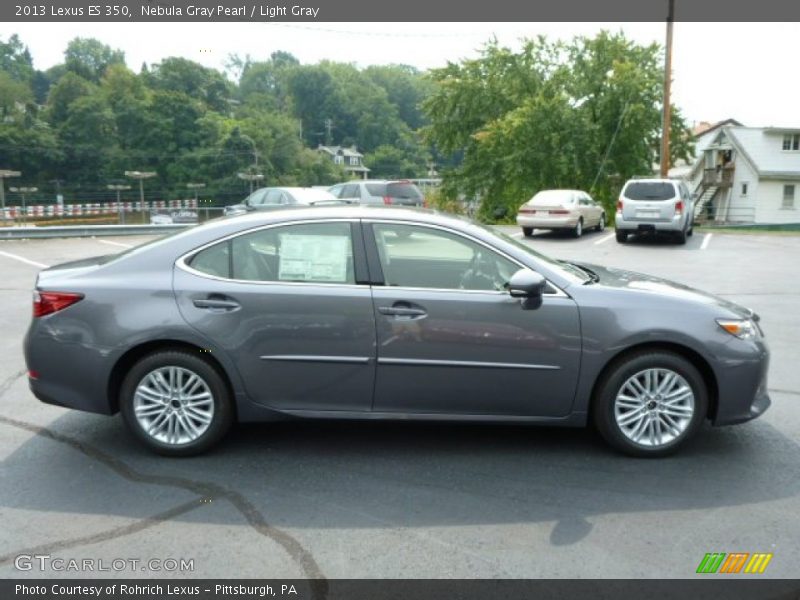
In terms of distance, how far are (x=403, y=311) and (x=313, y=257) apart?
676 mm

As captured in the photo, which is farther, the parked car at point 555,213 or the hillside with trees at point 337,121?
the hillside with trees at point 337,121

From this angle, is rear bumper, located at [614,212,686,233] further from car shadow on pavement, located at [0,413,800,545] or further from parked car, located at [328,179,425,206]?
car shadow on pavement, located at [0,413,800,545]

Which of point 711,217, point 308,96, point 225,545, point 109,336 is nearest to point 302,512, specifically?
point 225,545

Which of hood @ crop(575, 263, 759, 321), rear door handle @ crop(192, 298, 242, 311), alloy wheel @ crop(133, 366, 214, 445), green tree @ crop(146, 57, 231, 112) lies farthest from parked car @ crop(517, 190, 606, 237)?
green tree @ crop(146, 57, 231, 112)

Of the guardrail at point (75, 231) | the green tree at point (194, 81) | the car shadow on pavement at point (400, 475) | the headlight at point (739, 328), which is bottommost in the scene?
the car shadow on pavement at point (400, 475)

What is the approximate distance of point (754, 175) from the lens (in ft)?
173

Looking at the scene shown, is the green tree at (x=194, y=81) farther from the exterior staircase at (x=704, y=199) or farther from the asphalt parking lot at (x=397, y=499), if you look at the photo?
the asphalt parking lot at (x=397, y=499)

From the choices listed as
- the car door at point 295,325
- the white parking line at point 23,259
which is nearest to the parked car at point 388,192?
the white parking line at point 23,259

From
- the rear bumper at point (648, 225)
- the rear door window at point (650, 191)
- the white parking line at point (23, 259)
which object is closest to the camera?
the white parking line at point (23, 259)

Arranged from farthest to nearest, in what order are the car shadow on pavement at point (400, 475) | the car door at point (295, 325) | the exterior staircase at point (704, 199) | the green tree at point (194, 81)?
the green tree at point (194, 81) → the exterior staircase at point (704, 199) → the car door at point (295, 325) → the car shadow on pavement at point (400, 475)

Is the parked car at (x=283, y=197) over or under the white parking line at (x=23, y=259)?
over

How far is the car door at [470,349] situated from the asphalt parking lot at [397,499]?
0.39m

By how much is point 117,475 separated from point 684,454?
3.45m

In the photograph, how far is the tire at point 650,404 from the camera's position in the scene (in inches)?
172
